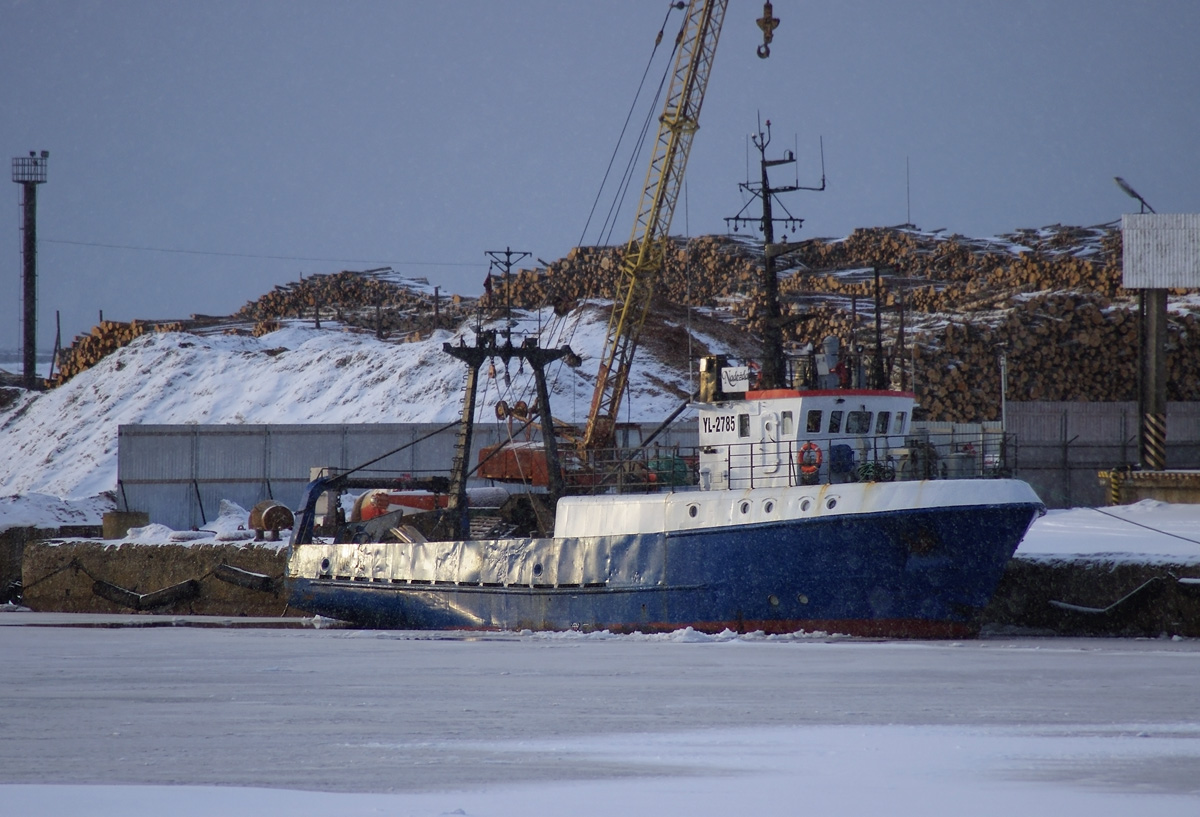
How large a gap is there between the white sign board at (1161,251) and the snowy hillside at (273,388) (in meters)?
A: 14.2

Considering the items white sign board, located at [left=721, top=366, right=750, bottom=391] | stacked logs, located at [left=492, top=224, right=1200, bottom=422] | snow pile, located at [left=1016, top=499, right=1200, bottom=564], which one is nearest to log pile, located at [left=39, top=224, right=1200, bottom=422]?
stacked logs, located at [left=492, top=224, right=1200, bottom=422]

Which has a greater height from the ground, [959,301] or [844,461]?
[959,301]

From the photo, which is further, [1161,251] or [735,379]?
[1161,251]

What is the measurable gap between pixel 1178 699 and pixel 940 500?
6867 millimetres

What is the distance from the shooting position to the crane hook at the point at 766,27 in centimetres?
3119

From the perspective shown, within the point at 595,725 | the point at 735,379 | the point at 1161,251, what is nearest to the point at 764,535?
the point at 735,379

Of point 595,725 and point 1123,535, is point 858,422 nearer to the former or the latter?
point 1123,535

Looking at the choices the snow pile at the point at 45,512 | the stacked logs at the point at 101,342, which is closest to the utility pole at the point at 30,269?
the stacked logs at the point at 101,342

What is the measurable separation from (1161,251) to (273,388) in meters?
30.5

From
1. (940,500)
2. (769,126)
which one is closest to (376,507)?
(769,126)

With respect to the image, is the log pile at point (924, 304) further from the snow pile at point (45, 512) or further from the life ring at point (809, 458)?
the snow pile at point (45, 512)

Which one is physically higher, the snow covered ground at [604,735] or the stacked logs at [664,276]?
the stacked logs at [664,276]

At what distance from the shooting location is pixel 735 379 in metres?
18.2

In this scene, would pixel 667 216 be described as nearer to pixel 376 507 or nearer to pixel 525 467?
pixel 525 467
